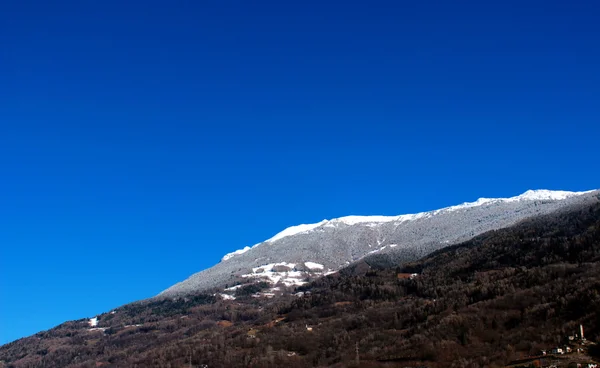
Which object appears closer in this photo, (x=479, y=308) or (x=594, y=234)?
(x=479, y=308)

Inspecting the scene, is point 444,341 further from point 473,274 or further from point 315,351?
point 473,274

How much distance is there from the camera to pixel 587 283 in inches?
3681

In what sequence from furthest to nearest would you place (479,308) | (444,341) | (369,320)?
(369,320) → (479,308) → (444,341)

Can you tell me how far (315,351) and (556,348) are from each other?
81554mm

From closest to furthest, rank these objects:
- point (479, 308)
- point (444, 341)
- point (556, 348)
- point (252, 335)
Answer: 1. point (556, 348)
2. point (444, 341)
3. point (479, 308)
4. point (252, 335)

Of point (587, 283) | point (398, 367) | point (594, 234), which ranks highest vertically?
point (594, 234)

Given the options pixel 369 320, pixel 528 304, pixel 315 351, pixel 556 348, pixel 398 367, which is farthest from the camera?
pixel 369 320

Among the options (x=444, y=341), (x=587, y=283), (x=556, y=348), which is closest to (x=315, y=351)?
(x=444, y=341)

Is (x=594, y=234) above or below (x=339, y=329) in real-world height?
above

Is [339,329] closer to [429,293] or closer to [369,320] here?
[369,320]

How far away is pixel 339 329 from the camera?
152 meters

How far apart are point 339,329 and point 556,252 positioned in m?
80.1

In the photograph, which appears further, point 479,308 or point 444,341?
point 479,308

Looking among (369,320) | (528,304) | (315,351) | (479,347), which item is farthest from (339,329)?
(479,347)
